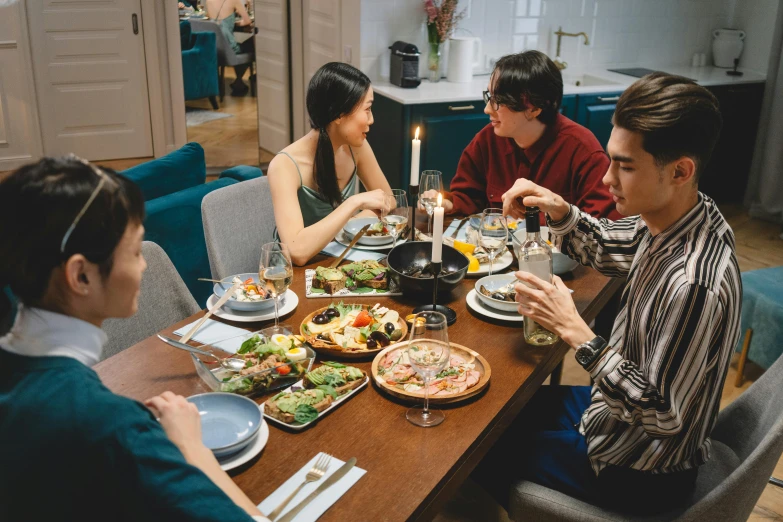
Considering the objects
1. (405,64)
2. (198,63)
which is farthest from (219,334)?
(198,63)

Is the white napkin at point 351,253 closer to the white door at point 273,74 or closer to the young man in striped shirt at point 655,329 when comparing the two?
the young man in striped shirt at point 655,329

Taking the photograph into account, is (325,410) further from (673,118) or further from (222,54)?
(222,54)

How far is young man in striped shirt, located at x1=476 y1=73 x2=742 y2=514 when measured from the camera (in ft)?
4.79

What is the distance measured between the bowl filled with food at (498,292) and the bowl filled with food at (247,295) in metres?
0.53

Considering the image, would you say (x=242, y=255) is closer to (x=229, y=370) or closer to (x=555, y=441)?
(x=229, y=370)

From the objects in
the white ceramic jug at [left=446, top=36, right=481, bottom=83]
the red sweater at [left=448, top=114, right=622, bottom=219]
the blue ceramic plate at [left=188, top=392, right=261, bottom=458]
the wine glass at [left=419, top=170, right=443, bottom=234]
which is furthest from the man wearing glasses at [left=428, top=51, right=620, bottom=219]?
the white ceramic jug at [left=446, top=36, right=481, bottom=83]

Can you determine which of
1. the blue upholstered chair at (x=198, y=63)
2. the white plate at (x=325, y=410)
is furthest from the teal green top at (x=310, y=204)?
the blue upholstered chair at (x=198, y=63)

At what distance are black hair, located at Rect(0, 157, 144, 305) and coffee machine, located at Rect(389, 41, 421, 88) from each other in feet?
11.9

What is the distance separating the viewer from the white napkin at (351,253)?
228 cm

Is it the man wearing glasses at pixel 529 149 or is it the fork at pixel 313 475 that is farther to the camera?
the man wearing glasses at pixel 529 149

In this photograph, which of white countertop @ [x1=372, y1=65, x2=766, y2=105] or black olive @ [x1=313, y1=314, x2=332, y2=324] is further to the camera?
white countertop @ [x1=372, y1=65, x2=766, y2=105]

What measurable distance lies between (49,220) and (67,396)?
0.77 ft

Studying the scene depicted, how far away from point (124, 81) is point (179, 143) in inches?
25.1

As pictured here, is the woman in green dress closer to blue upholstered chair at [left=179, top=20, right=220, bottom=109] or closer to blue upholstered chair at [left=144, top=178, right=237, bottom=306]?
blue upholstered chair at [left=144, top=178, right=237, bottom=306]
